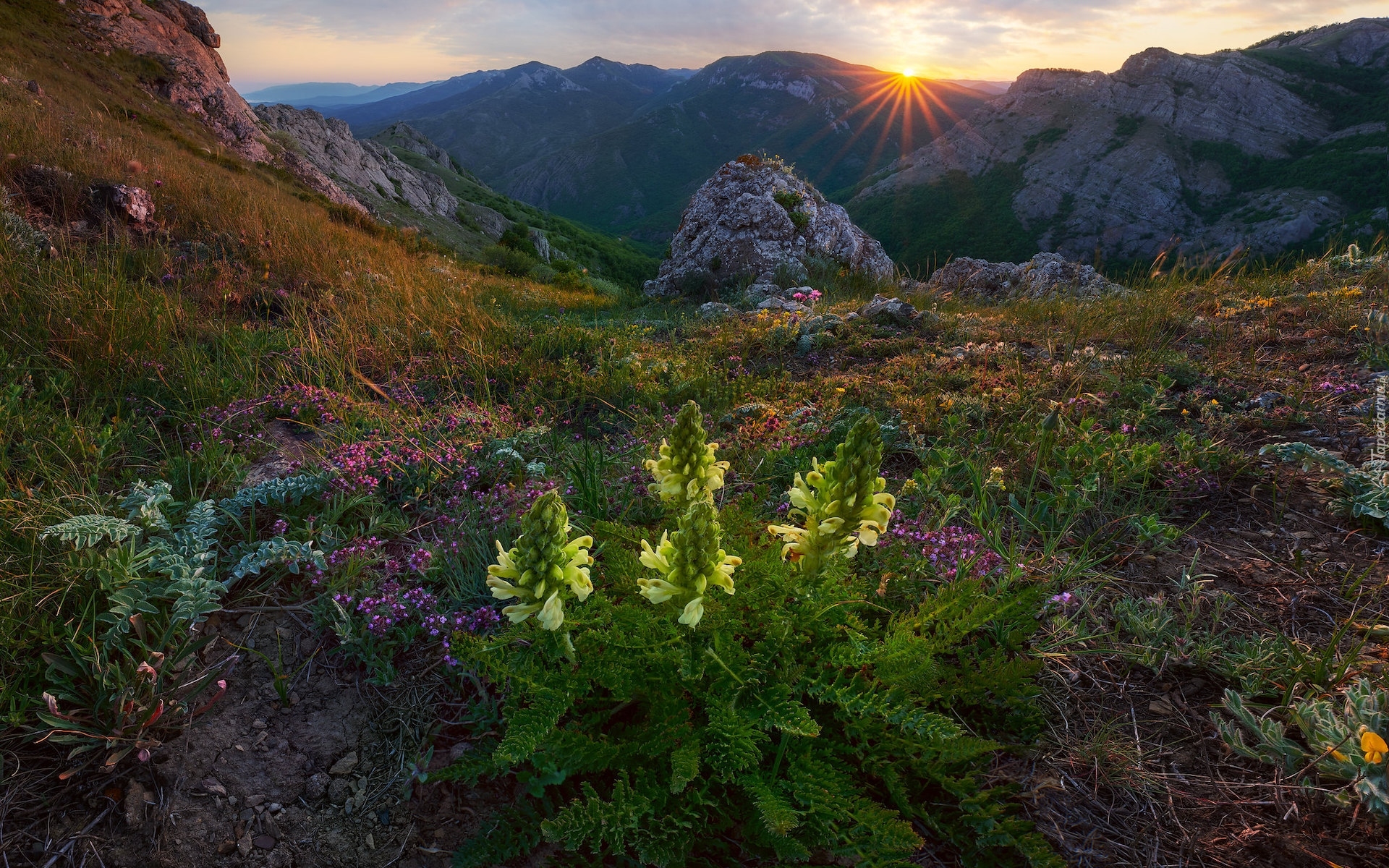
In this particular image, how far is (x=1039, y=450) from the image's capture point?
3.47m

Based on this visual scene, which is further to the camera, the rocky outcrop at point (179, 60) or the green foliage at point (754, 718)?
the rocky outcrop at point (179, 60)

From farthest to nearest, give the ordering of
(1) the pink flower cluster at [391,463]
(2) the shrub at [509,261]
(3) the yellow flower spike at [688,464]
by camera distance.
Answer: (2) the shrub at [509,261], (1) the pink flower cluster at [391,463], (3) the yellow flower spike at [688,464]

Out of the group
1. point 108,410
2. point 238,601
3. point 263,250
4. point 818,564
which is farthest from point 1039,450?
point 263,250

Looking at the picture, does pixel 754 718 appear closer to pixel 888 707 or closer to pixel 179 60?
pixel 888 707

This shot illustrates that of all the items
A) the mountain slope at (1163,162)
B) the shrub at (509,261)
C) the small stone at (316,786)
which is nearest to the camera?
the small stone at (316,786)

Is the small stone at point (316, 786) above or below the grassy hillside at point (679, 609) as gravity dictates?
below

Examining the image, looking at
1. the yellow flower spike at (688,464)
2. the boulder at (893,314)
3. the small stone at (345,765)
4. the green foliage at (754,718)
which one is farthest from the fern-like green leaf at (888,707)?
the boulder at (893,314)

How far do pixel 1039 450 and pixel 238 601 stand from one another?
4.35 metres

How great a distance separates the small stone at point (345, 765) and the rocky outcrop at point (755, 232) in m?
12.7

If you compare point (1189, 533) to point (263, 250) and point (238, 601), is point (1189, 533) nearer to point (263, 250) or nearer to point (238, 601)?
point (238, 601)

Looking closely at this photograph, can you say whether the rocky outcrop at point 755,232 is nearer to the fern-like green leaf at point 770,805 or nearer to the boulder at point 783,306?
the boulder at point 783,306

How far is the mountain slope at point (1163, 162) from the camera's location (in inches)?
3248

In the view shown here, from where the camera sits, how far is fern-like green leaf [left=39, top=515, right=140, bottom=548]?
2.48 m

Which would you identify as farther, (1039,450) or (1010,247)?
(1010,247)
